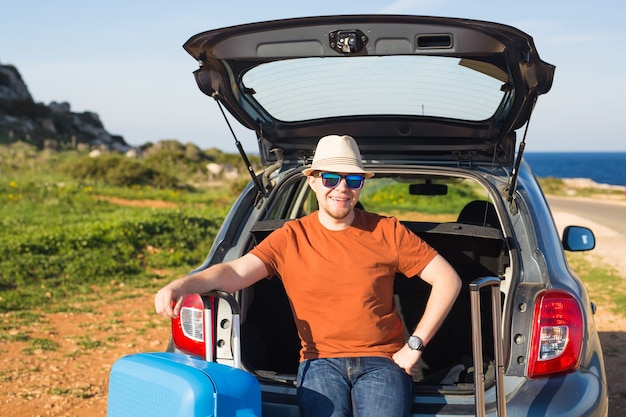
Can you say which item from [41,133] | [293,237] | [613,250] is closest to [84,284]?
[293,237]

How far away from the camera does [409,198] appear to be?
22188mm

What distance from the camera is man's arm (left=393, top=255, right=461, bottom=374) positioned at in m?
2.97

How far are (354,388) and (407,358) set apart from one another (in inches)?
8.9

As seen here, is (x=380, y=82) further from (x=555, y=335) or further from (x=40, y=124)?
(x=40, y=124)

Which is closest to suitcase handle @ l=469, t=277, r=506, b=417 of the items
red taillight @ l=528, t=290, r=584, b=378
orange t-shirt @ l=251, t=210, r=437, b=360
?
red taillight @ l=528, t=290, r=584, b=378

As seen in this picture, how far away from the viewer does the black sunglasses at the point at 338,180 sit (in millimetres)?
3129

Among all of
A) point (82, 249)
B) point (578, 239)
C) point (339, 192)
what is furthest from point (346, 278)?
point (82, 249)

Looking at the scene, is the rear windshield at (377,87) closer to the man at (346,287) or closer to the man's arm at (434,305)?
the man at (346,287)

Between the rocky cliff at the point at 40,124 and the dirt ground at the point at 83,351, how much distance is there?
30882mm

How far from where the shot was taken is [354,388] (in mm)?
2979

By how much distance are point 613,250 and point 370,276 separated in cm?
1174

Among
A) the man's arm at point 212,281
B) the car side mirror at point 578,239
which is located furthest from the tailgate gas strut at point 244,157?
the car side mirror at point 578,239

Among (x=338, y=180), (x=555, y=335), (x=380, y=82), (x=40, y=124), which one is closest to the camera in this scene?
(x=555, y=335)

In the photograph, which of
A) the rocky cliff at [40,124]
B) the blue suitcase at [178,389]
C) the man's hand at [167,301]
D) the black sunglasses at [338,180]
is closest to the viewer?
the blue suitcase at [178,389]
